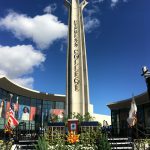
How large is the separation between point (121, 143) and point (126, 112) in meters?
30.0

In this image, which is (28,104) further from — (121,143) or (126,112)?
(121,143)

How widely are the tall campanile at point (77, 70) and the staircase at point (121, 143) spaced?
10960mm

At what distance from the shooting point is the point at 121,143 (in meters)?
20.3

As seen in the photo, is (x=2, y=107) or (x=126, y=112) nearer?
(x=2, y=107)

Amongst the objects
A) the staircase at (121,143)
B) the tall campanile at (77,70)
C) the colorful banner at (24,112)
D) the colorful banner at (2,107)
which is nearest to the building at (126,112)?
the tall campanile at (77,70)

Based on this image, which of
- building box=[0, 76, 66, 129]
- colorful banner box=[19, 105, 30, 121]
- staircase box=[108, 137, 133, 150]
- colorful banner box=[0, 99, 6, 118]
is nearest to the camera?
staircase box=[108, 137, 133, 150]

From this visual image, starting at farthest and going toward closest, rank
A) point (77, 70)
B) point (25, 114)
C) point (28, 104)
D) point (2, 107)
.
Result: point (28, 104) < point (25, 114) < point (2, 107) < point (77, 70)

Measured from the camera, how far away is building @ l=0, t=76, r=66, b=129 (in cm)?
4193

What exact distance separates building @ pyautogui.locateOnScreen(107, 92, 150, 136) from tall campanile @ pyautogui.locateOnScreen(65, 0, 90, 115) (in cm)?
905

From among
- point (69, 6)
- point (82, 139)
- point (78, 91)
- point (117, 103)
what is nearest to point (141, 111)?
point (117, 103)

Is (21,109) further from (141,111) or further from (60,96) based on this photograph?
(141,111)

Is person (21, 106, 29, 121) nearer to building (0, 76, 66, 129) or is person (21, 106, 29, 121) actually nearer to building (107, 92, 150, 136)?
building (0, 76, 66, 129)

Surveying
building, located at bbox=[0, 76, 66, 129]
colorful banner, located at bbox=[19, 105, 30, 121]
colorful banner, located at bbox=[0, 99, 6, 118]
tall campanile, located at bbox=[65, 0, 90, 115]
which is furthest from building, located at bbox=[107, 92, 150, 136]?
colorful banner, located at bbox=[0, 99, 6, 118]

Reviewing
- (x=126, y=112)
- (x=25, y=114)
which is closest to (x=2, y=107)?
(x=25, y=114)
